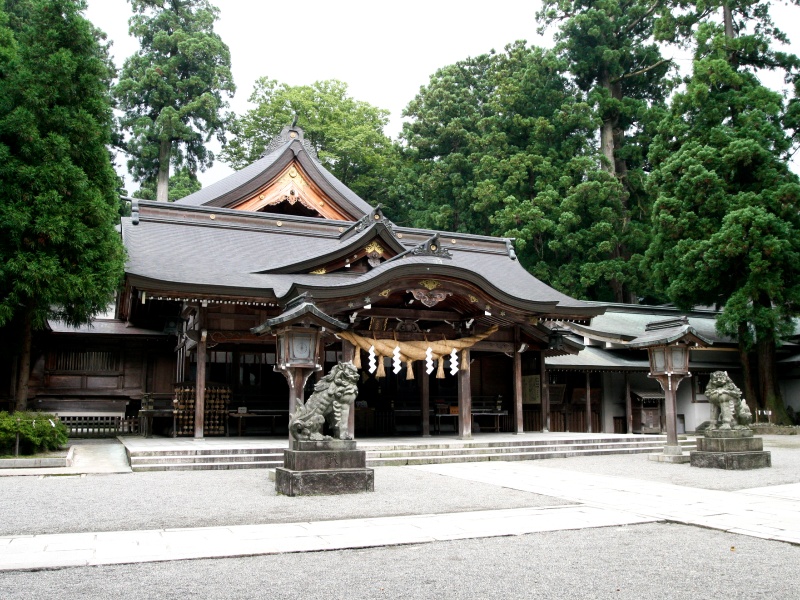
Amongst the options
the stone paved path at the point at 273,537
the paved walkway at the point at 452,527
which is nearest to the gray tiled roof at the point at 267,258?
Answer: the paved walkway at the point at 452,527

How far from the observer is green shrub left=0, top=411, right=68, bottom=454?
433 inches

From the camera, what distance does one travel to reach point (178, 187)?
36688 mm

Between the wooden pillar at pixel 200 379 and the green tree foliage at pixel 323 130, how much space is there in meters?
24.8

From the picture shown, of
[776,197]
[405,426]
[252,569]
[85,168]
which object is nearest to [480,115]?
[776,197]

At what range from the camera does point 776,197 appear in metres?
22.5

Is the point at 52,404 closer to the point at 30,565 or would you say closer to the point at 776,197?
the point at 30,565

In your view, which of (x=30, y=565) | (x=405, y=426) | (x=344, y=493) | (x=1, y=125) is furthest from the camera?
(x=405, y=426)

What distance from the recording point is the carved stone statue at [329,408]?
897cm

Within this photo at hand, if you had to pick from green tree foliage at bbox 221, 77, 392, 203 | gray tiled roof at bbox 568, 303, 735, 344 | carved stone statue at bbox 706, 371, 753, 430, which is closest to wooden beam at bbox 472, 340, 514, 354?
carved stone statue at bbox 706, 371, 753, 430

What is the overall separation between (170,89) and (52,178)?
1062 inches

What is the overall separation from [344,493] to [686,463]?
289 inches

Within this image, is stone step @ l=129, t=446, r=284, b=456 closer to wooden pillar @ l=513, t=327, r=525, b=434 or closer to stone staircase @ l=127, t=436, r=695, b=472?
stone staircase @ l=127, t=436, r=695, b=472

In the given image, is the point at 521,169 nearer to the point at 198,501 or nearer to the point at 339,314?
the point at 339,314

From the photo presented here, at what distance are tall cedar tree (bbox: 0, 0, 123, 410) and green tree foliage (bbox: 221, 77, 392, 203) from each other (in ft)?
82.2
